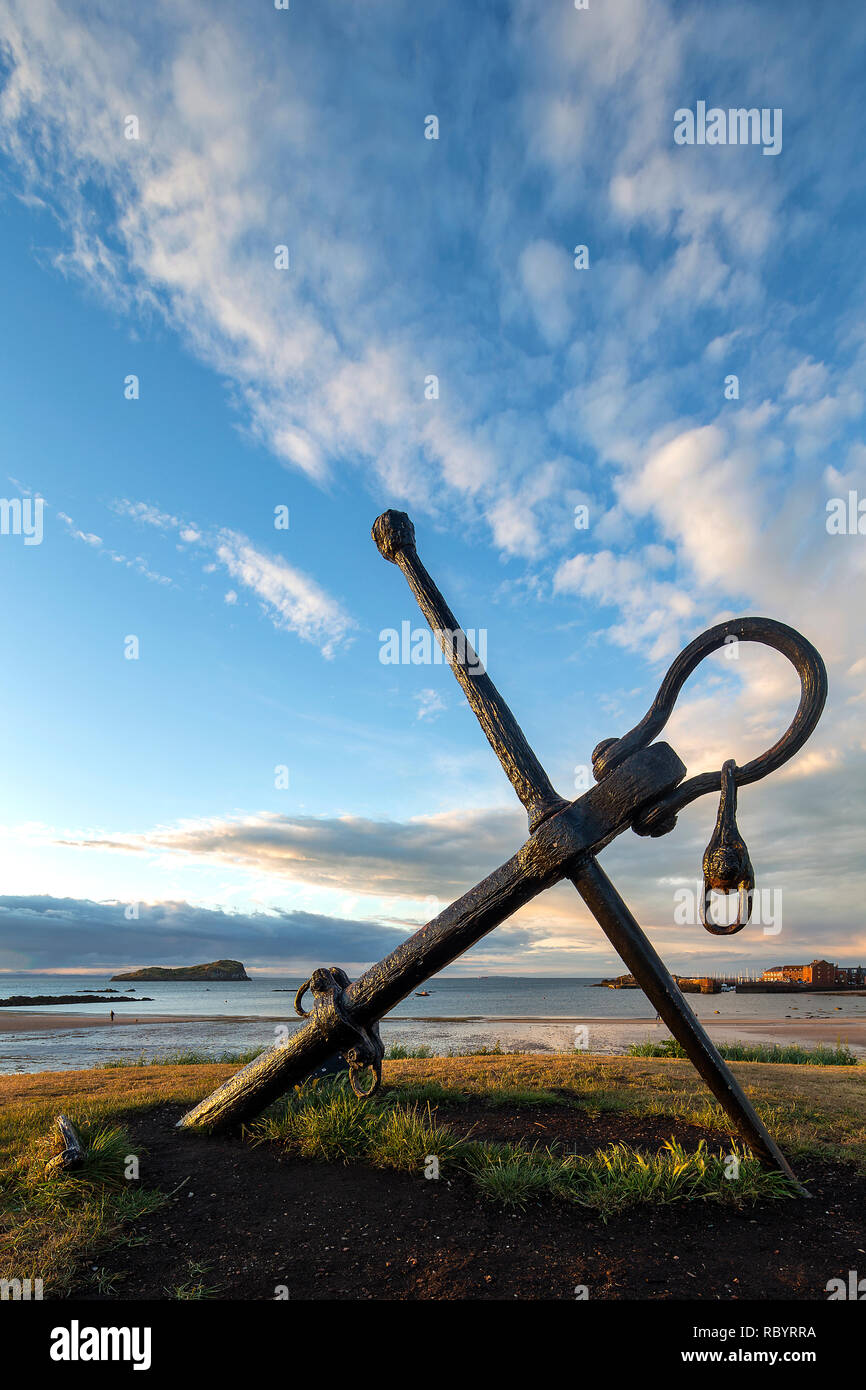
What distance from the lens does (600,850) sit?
12.5 ft

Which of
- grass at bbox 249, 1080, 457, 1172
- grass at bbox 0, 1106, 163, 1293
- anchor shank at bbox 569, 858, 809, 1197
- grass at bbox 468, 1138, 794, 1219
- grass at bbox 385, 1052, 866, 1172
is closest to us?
grass at bbox 0, 1106, 163, 1293

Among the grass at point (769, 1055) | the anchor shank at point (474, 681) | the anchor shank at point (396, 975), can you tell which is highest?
the anchor shank at point (474, 681)

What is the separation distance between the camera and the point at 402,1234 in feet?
11.4

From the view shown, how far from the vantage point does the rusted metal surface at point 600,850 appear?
11.2 ft

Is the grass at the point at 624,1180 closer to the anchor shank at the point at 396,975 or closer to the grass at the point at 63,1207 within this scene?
the anchor shank at the point at 396,975

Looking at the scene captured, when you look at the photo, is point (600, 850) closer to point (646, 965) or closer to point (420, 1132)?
point (646, 965)

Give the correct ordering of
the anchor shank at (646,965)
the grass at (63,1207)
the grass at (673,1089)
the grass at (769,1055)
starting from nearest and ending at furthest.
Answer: the grass at (63,1207) < the anchor shank at (646,965) < the grass at (673,1089) < the grass at (769,1055)

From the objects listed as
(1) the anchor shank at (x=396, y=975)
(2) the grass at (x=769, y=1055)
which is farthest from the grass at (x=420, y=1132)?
(2) the grass at (x=769, y=1055)

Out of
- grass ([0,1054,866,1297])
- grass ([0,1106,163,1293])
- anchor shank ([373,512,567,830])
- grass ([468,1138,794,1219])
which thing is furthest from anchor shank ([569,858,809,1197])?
grass ([0,1106,163,1293])

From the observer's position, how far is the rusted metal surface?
3.42m

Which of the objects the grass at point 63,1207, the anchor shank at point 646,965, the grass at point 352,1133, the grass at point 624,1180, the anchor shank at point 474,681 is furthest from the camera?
the grass at point 352,1133

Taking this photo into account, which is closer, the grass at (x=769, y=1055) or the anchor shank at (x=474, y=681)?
the anchor shank at (x=474, y=681)

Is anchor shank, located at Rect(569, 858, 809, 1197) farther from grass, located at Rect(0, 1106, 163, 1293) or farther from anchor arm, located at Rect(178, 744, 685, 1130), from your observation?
grass, located at Rect(0, 1106, 163, 1293)

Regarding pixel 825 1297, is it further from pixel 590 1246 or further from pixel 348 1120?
pixel 348 1120
